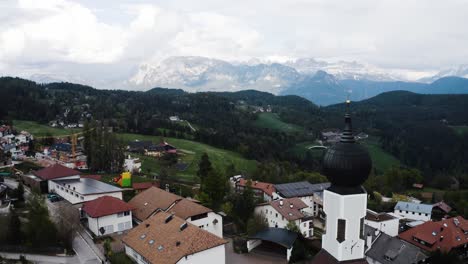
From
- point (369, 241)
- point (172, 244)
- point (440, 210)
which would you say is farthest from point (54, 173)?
point (440, 210)

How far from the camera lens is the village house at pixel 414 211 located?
5812cm

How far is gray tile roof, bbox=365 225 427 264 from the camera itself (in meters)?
37.4

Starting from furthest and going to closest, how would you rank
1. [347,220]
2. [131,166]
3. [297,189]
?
[131,166] → [297,189] → [347,220]

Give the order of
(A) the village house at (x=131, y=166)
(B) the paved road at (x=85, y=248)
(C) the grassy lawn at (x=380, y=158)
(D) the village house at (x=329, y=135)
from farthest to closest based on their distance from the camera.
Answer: (D) the village house at (x=329, y=135) → (C) the grassy lawn at (x=380, y=158) → (A) the village house at (x=131, y=166) → (B) the paved road at (x=85, y=248)

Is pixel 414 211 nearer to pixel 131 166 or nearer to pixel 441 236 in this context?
pixel 441 236

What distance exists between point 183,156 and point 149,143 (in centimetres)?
1170

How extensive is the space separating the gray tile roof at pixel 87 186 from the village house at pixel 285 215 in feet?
59.1

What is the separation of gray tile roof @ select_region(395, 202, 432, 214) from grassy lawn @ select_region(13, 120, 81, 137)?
88756 millimetres

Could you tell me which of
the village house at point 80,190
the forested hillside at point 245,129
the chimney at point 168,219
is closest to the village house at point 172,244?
the chimney at point 168,219

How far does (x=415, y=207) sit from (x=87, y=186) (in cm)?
4915

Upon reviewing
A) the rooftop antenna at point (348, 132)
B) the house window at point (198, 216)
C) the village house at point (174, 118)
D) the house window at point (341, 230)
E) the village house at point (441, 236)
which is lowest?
the village house at point (441, 236)

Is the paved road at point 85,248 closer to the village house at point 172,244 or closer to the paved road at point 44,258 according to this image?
the paved road at point 44,258

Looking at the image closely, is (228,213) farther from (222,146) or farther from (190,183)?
(222,146)

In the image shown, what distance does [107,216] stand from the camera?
36594 mm
